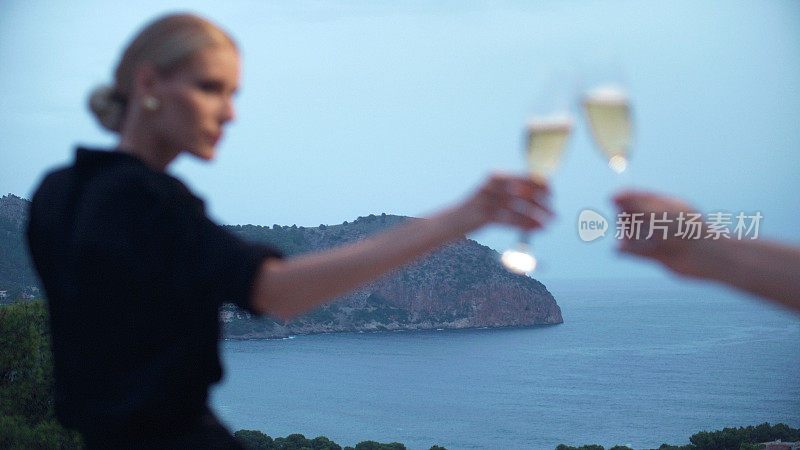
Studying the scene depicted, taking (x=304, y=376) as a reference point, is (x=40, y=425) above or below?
above

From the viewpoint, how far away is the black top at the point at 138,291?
1.13 m

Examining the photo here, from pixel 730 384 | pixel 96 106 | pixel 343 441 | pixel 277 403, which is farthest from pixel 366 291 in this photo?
pixel 96 106

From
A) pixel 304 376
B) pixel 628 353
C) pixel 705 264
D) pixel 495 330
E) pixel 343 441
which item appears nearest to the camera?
pixel 705 264

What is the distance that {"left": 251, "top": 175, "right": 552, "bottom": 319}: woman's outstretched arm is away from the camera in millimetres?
1123

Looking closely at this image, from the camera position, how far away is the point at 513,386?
71062 mm

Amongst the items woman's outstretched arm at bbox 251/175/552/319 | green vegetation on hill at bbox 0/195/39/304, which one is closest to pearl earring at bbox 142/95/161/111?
woman's outstretched arm at bbox 251/175/552/319

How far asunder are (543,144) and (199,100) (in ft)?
2.36

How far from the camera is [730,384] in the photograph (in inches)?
2781

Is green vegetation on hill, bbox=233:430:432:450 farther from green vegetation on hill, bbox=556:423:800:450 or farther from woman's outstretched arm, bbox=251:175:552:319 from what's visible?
woman's outstretched arm, bbox=251:175:552:319

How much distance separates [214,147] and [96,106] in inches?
11.4

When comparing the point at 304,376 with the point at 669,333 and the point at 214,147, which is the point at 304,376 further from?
the point at 214,147

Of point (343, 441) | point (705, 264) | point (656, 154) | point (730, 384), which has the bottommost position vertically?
point (343, 441)

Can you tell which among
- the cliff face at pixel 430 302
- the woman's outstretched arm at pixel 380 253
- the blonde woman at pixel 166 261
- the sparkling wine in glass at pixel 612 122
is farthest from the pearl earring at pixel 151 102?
the cliff face at pixel 430 302

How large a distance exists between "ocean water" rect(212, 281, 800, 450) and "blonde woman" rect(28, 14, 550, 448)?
164ft
